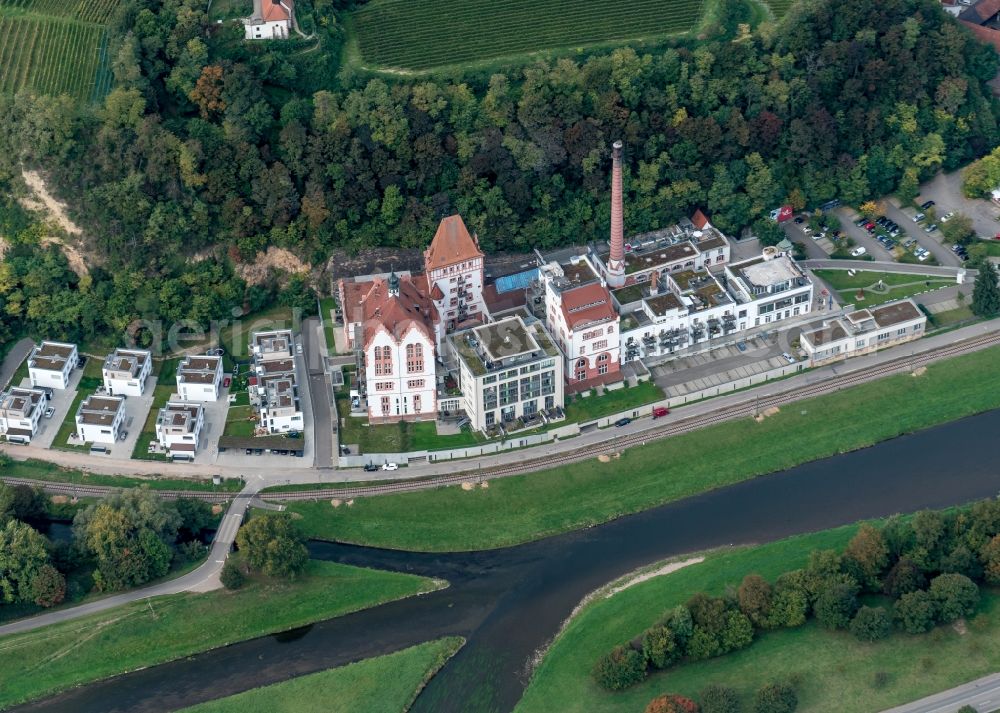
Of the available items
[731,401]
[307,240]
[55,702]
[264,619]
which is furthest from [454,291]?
[55,702]

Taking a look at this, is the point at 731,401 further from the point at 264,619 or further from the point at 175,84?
the point at 175,84

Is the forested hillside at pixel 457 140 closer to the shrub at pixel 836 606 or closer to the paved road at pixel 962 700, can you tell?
the shrub at pixel 836 606

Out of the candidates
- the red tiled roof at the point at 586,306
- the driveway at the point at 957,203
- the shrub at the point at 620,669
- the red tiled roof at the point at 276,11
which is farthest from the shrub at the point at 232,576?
the driveway at the point at 957,203

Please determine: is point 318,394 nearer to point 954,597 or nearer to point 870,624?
point 870,624

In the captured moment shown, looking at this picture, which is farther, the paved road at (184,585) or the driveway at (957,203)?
the driveway at (957,203)

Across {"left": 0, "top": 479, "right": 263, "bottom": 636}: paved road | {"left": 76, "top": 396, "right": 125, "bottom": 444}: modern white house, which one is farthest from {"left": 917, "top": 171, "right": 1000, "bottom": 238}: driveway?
{"left": 76, "top": 396, "right": 125, "bottom": 444}: modern white house

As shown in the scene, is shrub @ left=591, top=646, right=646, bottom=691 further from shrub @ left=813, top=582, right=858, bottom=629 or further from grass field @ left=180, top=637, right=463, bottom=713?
shrub @ left=813, top=582, right=858, bottom=629
